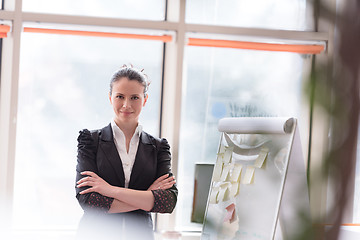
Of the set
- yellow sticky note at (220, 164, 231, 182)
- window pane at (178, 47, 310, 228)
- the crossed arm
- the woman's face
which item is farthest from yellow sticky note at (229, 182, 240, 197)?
window pane at (178, 47, 310, 228)

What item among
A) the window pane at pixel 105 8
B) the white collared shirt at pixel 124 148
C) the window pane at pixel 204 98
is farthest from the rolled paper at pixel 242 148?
the window pane at pixel 105 8

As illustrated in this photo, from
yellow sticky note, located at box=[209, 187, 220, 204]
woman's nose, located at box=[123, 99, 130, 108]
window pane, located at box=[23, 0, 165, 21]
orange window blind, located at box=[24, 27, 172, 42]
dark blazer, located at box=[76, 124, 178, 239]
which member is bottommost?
yellow sticky note, located at box=[209, 187, 220, 204]

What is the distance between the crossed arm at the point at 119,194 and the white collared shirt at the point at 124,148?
0.12 meters

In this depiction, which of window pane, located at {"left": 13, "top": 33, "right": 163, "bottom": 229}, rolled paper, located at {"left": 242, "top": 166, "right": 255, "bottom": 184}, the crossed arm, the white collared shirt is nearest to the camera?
the crossed arm

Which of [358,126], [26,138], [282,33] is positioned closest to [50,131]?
[26,138]

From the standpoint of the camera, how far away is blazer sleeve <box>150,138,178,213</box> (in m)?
2.40

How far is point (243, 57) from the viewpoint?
4.01m

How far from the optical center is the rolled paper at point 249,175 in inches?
109

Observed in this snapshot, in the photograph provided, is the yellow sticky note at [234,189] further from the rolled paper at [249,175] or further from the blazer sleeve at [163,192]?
the blazer sleeve at [163,192]

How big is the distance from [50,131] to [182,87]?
1133 millimetres

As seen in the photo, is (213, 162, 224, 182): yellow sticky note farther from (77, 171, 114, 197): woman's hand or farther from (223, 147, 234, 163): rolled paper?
(77, 171, 114, 197): woman's hand

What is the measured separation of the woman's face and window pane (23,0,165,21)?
1489mm

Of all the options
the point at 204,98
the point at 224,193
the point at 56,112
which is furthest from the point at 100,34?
the point at 224,193

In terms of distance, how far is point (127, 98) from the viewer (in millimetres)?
2482
